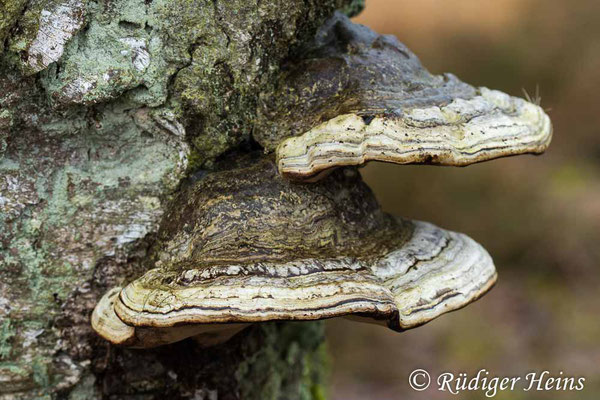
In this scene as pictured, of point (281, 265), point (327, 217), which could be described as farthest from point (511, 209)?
point (281, 265)

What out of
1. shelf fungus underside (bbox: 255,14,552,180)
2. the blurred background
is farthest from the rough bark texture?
the blurred background

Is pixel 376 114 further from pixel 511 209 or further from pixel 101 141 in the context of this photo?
pixel 511 209

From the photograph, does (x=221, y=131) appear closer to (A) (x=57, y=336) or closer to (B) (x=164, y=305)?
(B) (x=164, y=305)

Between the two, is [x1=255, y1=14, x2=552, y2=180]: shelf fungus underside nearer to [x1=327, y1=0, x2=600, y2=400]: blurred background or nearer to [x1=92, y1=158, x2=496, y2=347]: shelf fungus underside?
[x1=92, y1=158, x2=496, y2=347]: shelf fungus underside

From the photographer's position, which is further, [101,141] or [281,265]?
[101,141]

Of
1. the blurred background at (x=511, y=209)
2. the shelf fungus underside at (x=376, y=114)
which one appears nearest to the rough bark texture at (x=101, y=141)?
the shelf fungus underside at (x=376, y=114)
